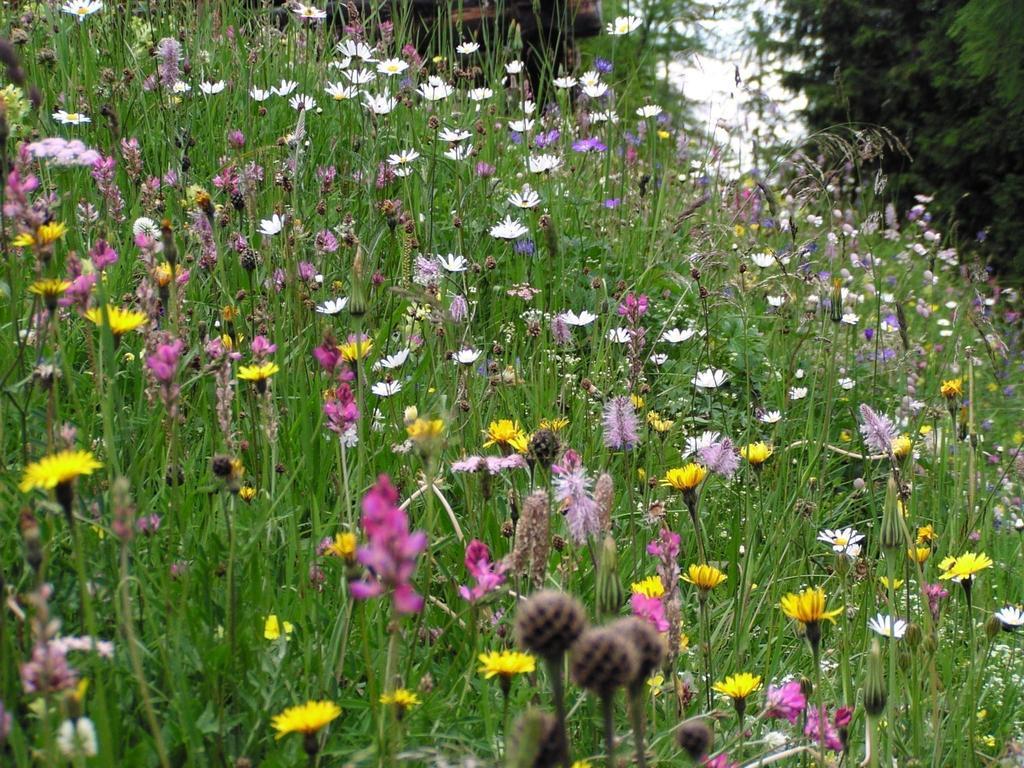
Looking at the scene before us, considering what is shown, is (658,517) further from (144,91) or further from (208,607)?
(144,91)

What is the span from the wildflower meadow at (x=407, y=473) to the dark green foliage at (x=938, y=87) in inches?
165

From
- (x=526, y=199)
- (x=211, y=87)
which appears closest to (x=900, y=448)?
(x=526, y=199)

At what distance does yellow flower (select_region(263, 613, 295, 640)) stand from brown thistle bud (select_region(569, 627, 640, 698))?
643mm

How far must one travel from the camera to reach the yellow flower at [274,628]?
123 centimetres

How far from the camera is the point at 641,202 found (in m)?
3.76

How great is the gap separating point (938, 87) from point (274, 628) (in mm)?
9565

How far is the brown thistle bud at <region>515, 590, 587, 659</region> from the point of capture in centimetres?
67

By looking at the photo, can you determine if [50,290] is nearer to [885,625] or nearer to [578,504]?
[578,504]

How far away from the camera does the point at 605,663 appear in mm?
656

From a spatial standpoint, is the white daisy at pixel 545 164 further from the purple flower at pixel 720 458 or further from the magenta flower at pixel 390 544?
the magenta flower at pixel 390 544

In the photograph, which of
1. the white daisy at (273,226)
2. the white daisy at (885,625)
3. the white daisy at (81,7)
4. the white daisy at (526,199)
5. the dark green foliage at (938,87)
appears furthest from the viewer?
the dark green foliage at (938,87)

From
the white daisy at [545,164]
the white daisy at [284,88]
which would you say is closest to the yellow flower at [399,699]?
the white daisy at [545,164]

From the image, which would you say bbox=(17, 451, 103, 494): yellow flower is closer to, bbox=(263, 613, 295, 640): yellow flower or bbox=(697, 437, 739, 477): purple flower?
bbox=(263, 613, 295, 640): yellow flower

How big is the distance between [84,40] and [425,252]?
1.66m
